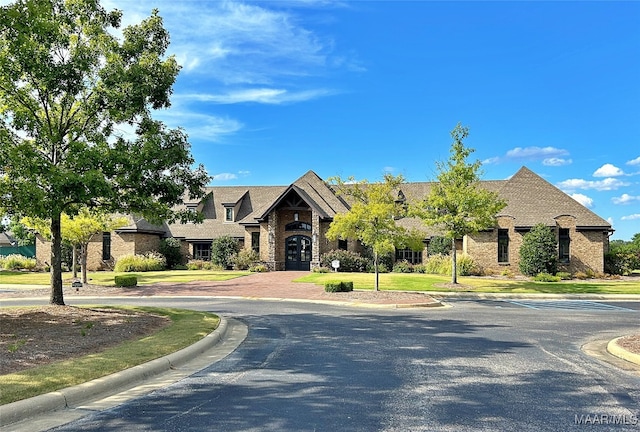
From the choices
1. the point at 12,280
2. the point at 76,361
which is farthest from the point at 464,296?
the point at 12,280

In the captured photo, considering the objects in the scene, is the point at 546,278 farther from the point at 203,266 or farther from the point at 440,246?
the point at 203,266

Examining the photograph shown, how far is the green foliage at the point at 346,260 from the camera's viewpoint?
117 feet

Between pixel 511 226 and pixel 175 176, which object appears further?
pixel 511 226

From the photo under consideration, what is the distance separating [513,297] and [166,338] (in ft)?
58.9

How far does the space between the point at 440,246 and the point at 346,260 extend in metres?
7.35

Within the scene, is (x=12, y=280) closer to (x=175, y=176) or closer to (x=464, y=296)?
(x=175, y=176)

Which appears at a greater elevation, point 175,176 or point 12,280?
point 175,176

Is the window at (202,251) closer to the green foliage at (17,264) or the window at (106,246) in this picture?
the window at (106,246)

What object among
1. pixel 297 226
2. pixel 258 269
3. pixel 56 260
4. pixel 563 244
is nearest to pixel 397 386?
pixel 56 260

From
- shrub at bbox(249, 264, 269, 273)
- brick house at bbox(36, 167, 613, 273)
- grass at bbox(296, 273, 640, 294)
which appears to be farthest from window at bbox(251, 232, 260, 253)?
grass at bbox(296, 273, 640, 294)

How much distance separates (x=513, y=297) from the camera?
2311 cm

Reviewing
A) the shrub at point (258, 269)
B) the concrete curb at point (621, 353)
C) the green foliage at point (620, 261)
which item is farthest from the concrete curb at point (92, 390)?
the green foliage at point (620, 261)

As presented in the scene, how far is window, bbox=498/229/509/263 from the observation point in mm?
34844

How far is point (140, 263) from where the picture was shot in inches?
1454
